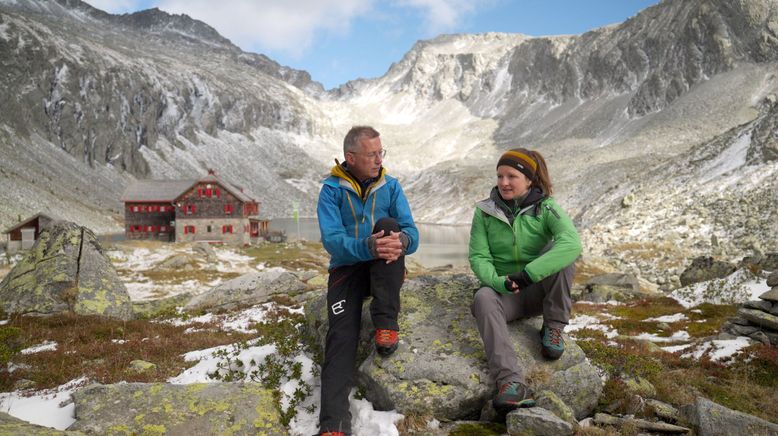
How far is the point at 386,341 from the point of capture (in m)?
5.99

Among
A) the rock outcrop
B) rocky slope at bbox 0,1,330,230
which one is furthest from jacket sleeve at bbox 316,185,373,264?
rocky slope at bbox 0,1,330,230

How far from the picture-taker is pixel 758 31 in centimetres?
12825

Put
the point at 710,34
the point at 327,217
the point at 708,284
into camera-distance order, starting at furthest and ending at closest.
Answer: the point at 710,34 → the point at 708,284 → the point at 327,217

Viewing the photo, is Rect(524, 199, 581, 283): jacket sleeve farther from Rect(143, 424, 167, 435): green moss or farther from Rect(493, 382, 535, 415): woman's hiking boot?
Rect(143, 424, 167, 435): green moss

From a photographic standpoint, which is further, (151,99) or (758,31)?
(151,99)

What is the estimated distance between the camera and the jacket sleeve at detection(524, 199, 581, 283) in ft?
19.2

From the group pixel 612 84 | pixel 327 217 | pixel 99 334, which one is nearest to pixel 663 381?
pixel 327 217

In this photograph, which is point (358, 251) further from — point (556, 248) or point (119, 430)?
point (119, 430)

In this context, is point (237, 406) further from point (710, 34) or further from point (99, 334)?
point (710, 34)

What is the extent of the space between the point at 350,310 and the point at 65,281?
12010 millimetres

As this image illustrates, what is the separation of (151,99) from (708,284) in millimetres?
203463

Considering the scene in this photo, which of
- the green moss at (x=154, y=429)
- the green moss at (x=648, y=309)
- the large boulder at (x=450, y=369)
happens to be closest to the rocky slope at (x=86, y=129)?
the green moss at (x=154, y=429)

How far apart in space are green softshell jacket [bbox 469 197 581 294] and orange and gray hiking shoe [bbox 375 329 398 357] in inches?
59.5

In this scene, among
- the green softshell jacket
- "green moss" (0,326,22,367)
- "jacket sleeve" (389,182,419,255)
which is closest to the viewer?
the green softshell jacket
